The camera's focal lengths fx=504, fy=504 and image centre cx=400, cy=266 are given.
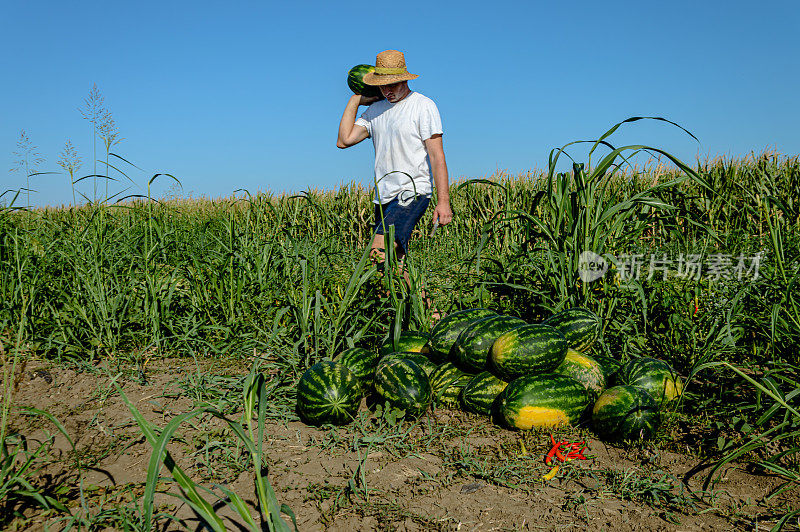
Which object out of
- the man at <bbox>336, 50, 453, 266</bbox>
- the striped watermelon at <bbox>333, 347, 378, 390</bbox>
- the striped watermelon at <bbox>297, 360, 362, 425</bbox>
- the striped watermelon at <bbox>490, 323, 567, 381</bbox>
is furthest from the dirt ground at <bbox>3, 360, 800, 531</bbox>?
the man at <bbox>336, 50, 453, 266</bbox>

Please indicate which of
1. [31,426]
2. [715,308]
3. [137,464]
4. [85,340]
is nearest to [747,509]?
[715,308]

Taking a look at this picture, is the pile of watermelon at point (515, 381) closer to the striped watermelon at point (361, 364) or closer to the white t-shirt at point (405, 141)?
the striped watermelon at point (361, 364)

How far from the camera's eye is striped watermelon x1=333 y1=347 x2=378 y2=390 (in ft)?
9.30

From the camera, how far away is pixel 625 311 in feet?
10.9

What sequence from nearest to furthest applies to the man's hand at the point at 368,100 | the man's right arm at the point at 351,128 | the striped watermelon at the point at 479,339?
1. the striped watermelon at the point at 479,339
2. the man's right arm at the point at 351,128
3. the man's hand at the point at 368,100

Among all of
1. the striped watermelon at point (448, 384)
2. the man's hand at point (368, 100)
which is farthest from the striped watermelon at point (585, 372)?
the man's hand at point (368, 100)

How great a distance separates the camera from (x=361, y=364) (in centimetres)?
286

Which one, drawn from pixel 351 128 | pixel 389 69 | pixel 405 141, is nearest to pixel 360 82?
pixel 351 128

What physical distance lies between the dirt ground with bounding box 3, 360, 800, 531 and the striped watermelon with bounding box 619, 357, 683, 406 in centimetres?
33

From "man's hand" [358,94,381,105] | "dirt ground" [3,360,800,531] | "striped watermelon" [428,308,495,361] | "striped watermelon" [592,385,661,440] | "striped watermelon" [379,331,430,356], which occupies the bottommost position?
"dirt ground" [3,360,800,531]

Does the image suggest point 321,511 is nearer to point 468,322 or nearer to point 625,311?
point 468,322

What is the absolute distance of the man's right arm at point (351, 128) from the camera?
203 inches

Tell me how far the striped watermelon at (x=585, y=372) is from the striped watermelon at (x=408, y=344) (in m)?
0.83

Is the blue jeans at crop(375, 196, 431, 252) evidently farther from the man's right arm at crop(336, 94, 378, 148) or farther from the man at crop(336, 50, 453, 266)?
the man's right arm at crop(336, 94, 378, 148)
